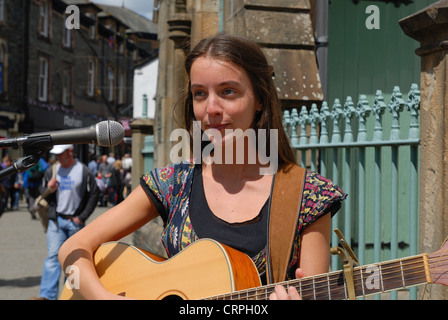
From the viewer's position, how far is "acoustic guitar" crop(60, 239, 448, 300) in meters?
1.57

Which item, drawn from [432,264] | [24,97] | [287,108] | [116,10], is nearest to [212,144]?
[432,264]

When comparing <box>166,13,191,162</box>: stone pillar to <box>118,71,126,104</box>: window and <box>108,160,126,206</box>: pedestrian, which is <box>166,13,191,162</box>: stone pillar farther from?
<box>118,71,126,104</box>: window

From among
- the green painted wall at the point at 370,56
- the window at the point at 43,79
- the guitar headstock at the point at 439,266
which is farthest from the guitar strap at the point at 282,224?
the window at the point at 43,79

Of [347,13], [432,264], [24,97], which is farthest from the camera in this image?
[24,97]

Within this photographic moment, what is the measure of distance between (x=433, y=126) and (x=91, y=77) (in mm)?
31623

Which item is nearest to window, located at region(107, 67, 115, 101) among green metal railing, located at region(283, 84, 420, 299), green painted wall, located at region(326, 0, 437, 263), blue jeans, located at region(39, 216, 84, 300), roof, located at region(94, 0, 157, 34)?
roof, located at region(94, 0, 157, 34)

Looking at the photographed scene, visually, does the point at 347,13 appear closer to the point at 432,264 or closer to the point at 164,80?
the point at 164,80

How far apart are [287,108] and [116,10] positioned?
4352 centimetres

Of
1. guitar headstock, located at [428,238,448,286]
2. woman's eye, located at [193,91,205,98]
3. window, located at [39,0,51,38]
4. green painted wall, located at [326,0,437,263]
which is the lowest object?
guitar headstock, located at [428,238,448,286]

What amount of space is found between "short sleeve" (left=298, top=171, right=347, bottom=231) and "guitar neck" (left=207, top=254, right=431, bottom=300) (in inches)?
10.1

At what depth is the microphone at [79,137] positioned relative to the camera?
195cm

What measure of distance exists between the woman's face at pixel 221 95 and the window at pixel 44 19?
25695 millimetres

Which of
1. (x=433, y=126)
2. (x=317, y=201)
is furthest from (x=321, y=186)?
(x=433, y=126)

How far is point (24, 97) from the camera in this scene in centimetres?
2444
